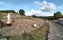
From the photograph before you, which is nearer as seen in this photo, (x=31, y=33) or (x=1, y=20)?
(x=31, y=33)

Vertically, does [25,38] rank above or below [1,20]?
below

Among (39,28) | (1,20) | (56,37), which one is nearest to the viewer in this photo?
(56,37)

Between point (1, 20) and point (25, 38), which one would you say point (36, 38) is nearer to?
point (25, 38)

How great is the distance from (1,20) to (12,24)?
193cm

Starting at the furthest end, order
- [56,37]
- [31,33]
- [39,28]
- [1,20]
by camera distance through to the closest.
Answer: [1,20] < [39,28] < [31,33] < [56,37]

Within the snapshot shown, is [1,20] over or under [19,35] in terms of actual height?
over

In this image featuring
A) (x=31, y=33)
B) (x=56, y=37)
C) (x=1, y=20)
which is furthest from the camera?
(x=1, y=20)

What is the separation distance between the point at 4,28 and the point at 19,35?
3.08 m

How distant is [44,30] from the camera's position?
70.9 feet

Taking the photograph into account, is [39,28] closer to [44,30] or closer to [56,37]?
[44,30]

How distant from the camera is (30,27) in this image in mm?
22500

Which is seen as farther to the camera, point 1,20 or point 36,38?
point 1,20

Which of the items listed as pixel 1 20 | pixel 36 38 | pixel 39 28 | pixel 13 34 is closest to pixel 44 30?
pixel 39 28

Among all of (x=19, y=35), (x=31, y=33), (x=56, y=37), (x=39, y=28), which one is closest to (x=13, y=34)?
(x=19, y=35)
